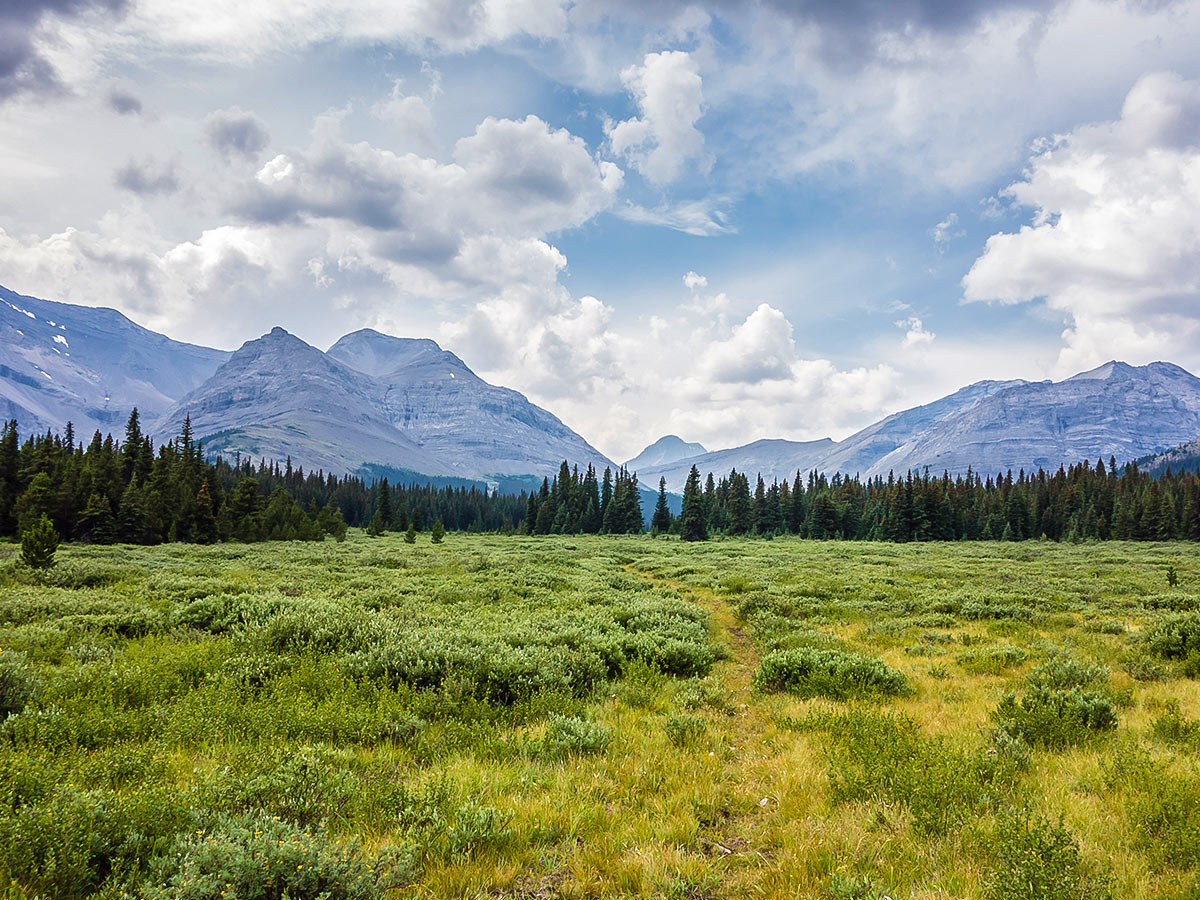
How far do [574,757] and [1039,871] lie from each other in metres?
5.02

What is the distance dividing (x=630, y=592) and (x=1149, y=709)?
51.3ft

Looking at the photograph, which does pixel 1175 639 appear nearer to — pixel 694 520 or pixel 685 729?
pixel 685 729

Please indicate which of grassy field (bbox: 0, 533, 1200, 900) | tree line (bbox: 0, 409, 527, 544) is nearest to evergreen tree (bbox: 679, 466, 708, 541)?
tree line (bbox: 0, 409, 527, 544)

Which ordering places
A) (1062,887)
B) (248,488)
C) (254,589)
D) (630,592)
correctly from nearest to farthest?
(1062,887) → (254,589) → (630,592) → (248,488)

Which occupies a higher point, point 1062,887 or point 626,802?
point 1062,887

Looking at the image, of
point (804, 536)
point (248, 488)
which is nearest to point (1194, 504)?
point (804, 536)

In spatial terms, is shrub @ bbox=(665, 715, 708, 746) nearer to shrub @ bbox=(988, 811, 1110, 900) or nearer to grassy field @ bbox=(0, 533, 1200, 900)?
grassy field @ bbox=(0, 533, 1200, 900)

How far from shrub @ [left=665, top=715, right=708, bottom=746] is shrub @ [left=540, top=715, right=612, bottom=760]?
1014 mm

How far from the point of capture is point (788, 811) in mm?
6004

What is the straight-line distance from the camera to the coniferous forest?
5291cm

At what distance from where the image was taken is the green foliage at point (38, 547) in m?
20.8

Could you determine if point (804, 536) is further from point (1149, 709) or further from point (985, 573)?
point (1149, 709)

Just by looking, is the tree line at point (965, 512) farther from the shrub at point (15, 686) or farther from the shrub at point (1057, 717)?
the shrub at point (15, 686)

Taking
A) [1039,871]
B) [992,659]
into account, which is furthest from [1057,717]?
[1039,871]
